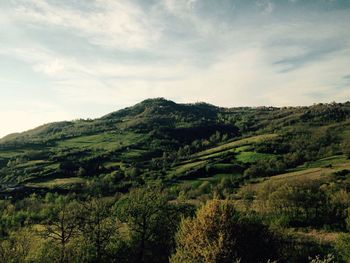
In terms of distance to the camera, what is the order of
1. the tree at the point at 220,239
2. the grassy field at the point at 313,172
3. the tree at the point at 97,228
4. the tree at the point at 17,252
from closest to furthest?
1. the tree at the point at 220,239
2. the tree at the point at 17,252
3. the tree at the point at 97,228
4. the grassy field at the point at 313,172

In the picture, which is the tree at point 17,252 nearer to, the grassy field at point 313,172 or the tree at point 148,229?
the tree at point 148,229

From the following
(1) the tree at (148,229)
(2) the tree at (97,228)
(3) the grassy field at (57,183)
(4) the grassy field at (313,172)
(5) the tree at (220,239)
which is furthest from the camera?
(3) the grassy field at (57,183)

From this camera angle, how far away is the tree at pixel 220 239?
49.6 metres

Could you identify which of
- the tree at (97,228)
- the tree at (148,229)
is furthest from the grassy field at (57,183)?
the tree at (148,229)

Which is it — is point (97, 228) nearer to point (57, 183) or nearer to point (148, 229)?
point (148, 229)

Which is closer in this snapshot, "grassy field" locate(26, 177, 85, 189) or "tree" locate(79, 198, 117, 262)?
"tree" locate(79, 198, 117, 262)

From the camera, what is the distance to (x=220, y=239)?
49.2 meters

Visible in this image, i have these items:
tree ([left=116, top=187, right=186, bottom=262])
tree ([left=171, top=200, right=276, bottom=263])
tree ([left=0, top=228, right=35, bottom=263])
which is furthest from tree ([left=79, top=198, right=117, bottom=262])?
tree ([left=171, top=200, right=276, bottom=263])

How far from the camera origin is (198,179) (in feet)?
611

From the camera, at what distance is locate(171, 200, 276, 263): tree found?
4962 centimetres

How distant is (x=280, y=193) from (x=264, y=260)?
3976cm

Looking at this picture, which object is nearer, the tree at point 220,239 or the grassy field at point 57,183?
the tree at point 220,239

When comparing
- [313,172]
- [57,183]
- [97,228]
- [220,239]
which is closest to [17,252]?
[97,228]

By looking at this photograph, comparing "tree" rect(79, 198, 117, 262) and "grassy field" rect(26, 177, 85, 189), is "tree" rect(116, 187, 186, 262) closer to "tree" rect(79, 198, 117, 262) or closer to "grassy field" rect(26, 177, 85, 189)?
"tree" rect(79, 198, 117, 262)
